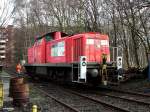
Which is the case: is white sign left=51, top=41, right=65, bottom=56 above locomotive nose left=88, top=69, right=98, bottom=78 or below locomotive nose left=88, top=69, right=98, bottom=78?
above

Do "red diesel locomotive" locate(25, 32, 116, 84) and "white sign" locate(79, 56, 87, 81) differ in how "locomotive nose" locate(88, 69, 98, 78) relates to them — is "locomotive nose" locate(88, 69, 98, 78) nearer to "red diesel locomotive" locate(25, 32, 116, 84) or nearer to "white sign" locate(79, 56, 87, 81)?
"red diesel locomotive" locate(25, 32, 116, 84)

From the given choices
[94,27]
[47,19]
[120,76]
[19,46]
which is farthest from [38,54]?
[19,46]

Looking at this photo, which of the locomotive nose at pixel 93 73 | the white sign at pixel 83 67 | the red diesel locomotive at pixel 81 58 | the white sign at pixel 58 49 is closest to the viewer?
→ the white sign at pixel 83 67

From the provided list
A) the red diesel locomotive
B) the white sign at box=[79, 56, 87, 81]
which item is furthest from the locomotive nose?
the white sign at box=[79, 56, 87, 81]

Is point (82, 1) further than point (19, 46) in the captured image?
No

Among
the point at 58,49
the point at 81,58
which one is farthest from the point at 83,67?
the point at 58,49

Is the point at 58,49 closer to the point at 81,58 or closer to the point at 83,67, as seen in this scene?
the point at 81,58

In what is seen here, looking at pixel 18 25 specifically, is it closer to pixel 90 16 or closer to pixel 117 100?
pixel 90 16

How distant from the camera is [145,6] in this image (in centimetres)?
2102

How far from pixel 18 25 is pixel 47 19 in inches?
634

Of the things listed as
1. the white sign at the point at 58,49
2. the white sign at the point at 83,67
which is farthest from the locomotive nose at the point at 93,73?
the white sign at the point at 58,49

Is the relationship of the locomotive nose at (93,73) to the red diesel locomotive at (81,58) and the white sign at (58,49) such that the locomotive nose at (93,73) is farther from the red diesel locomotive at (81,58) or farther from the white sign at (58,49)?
the white sign at (58,49)

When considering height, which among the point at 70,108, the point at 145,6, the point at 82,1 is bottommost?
the point at 70,108

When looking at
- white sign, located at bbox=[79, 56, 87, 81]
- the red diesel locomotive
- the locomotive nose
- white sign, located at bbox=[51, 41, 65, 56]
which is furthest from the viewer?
white sign, located at bbox=[51, 41, 65, 56]
